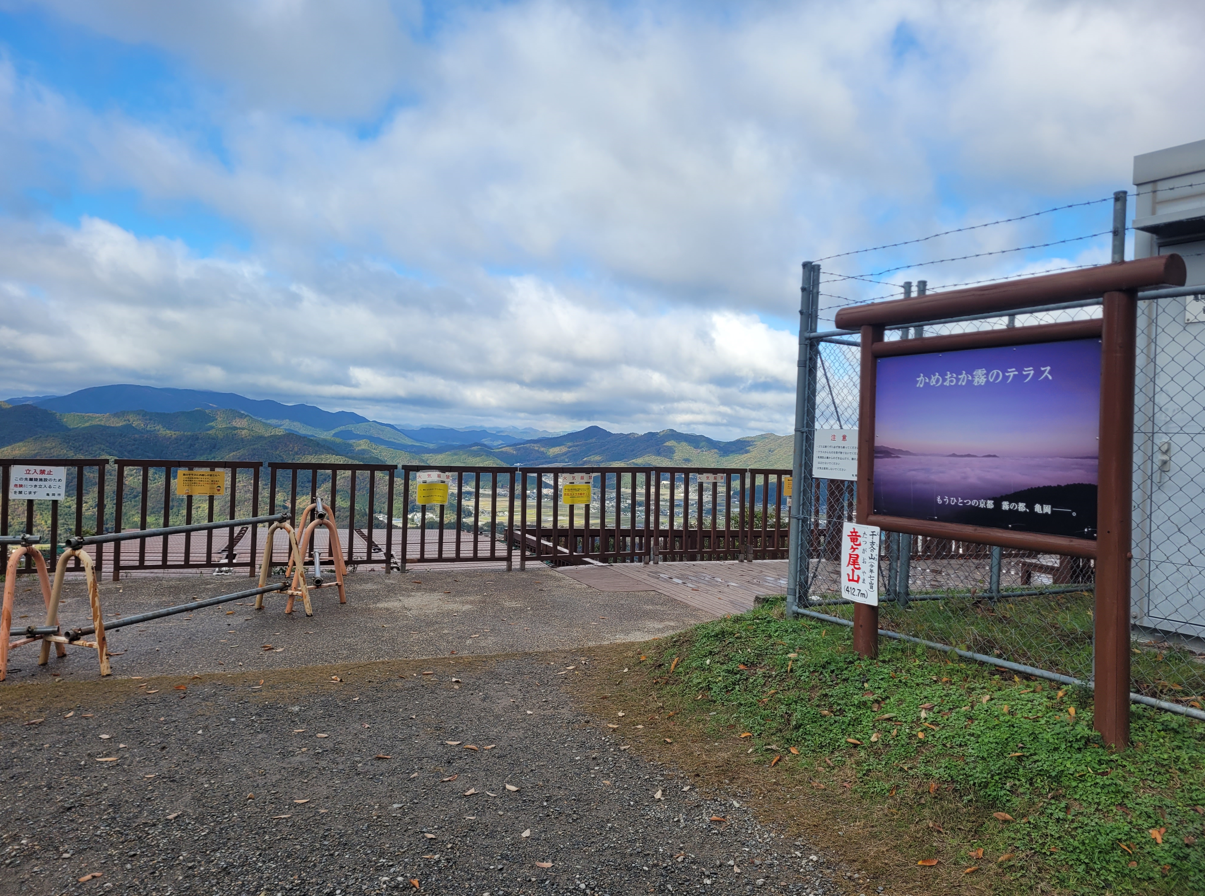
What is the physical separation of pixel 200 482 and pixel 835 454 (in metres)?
7.54

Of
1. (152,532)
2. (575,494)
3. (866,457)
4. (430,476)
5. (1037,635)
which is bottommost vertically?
(1037,635)

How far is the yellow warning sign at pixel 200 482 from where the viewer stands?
338 inches

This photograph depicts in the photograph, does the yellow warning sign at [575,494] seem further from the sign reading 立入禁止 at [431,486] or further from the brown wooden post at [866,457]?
the brown wooden post at [866,457]

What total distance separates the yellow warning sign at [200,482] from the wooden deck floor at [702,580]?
4.68 metres

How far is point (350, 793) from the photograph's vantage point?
3.47m

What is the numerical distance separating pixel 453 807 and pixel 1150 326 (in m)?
6.35

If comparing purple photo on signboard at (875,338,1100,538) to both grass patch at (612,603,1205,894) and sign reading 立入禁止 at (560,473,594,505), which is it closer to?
grass patch at (612,603,1205,894)

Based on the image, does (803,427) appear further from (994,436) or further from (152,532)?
(152,532)

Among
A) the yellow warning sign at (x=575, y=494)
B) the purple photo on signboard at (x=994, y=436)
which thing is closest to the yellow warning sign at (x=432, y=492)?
the yellow warning sign at (x=575, y=494)

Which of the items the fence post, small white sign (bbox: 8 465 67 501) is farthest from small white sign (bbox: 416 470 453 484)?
the fence post

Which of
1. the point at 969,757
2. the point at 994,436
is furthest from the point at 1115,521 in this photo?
the point at 969,757

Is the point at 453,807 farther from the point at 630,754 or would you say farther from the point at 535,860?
the point at 630,754

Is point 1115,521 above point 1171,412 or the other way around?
the other way around

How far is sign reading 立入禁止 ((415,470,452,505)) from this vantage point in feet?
30.9
